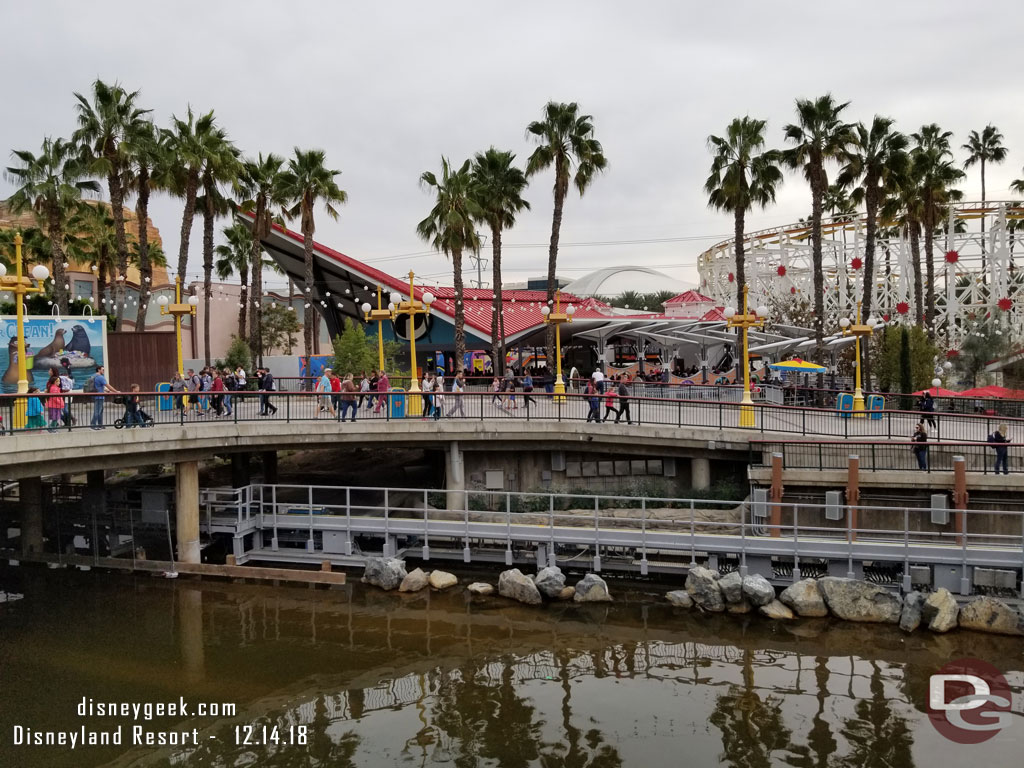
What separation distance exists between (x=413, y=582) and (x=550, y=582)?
3237mm

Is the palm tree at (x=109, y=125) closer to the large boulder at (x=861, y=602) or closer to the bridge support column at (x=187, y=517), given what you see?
the bridge support column at (x=187, y=517)

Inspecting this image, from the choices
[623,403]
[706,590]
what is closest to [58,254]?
[623,403]

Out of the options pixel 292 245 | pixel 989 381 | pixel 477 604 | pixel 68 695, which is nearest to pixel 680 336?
pixel 989 381

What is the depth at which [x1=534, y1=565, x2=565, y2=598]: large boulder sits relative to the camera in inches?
716

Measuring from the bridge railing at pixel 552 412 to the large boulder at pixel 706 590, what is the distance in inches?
201

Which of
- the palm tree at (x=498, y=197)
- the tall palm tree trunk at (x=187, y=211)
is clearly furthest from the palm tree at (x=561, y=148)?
the tall palm tree trunk at (x=187, y=211)

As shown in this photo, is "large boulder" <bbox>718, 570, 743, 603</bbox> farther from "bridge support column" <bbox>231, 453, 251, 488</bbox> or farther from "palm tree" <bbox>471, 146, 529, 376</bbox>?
"palm tree" <bbox>471, 146, 529, 376</bbox>

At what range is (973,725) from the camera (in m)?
12.3

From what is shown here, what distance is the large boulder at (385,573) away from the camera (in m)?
19.1

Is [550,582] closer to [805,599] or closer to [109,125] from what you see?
[805,599]

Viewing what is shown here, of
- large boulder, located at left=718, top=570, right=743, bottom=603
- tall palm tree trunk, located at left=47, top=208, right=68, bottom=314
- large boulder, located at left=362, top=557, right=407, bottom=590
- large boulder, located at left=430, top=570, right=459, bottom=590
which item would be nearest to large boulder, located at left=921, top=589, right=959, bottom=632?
large boulder, located at left=718, top=570, right=743, bottom=603

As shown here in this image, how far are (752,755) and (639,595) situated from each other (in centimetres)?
698

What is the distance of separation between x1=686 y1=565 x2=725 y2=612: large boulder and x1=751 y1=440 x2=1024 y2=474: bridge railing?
380 cm

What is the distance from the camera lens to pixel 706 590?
57.2ft
